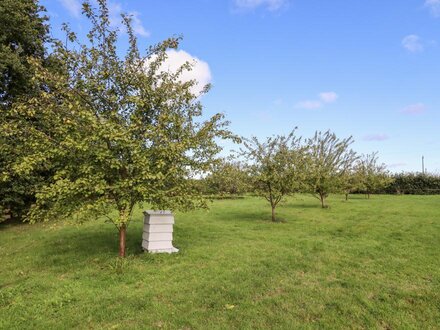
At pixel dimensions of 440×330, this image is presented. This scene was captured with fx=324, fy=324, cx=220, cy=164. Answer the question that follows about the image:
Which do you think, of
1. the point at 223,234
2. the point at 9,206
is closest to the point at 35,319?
the point at 223,234

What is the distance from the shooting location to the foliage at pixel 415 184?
1511 inches

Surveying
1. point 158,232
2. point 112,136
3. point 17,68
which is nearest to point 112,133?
point 112,136

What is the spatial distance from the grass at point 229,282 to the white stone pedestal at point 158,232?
0.39 meters

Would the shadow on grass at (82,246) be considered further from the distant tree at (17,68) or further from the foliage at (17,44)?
the foliage at (17,44)

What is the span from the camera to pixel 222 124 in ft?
26.1

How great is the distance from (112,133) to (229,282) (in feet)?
11.7

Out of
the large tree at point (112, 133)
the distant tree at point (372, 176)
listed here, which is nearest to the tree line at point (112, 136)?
the large tree at point (112, 133)

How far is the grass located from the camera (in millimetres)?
4566

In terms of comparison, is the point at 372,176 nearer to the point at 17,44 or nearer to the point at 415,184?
the point at 415,184

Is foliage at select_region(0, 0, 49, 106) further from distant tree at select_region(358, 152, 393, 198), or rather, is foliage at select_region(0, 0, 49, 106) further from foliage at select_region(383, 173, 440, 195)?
foliage at select_region(383, 173, 440, 195)

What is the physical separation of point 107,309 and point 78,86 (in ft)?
15.2

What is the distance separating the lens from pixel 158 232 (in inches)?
320

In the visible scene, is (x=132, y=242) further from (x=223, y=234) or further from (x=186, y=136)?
(x=186, y=136)

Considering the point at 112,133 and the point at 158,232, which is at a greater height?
the point at 112,133
